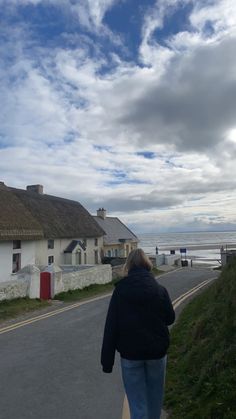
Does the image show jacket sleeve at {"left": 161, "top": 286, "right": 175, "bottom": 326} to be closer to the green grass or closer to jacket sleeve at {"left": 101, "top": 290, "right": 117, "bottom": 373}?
jacket sleeve at {"left": 101, "top": 290, "right": 117, "bottom": 373}

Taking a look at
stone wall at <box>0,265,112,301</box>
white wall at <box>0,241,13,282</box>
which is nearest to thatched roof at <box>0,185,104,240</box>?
white wall at <box>0,241,13,282</box>

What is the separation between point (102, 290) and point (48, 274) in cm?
576

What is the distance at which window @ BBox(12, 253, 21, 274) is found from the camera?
25156 mm

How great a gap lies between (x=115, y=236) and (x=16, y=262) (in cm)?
3004

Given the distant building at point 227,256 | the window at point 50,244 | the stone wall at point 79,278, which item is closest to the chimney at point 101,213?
the distant building at point 227,256

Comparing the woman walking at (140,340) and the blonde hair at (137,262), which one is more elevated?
the blonde hair at (137,262)

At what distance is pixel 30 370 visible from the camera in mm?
7758

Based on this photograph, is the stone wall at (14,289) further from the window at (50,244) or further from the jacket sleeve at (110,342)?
the window at (50,244)

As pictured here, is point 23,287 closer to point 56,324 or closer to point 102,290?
point 56,324

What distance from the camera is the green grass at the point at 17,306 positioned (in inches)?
607

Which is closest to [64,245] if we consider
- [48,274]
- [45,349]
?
[48,274]

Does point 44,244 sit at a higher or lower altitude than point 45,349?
higher

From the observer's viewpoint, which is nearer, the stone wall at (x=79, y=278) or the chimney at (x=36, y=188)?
the stone wall at (x=79, y=278)

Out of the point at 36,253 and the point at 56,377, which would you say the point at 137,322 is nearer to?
the point at 56,377
